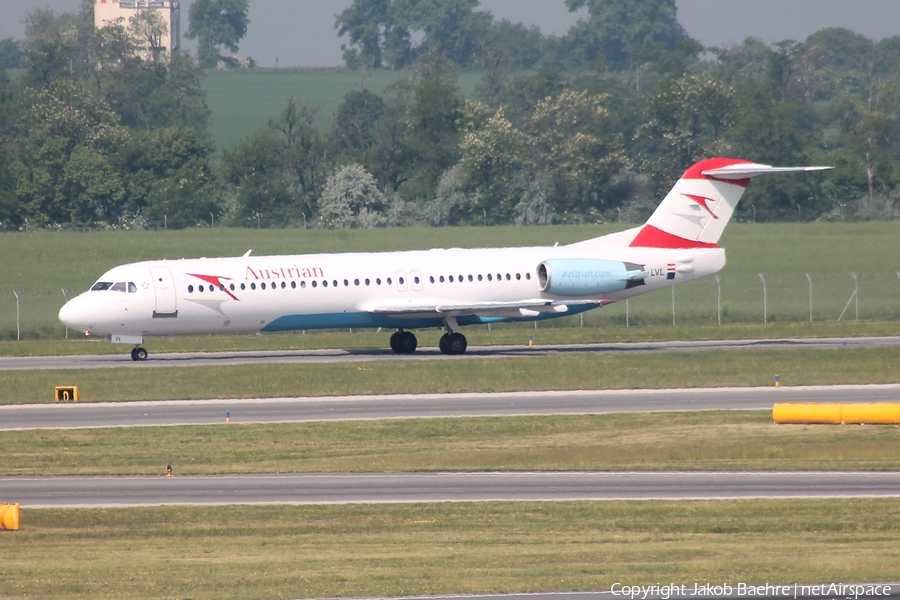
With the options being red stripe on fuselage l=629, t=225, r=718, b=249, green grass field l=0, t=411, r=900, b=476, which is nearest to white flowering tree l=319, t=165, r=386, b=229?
red stripe on fuselage l=629, t=225, r=718, b=249

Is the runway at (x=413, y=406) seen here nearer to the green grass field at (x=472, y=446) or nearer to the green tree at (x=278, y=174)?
the green grass field at (x=472, y=446)

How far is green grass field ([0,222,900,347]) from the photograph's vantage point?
2170 inches

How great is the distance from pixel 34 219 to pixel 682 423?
71.9m

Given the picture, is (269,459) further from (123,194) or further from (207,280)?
(123,194)

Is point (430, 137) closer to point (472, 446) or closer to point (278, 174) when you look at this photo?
point (278, 174)

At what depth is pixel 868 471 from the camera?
22219 millimetres

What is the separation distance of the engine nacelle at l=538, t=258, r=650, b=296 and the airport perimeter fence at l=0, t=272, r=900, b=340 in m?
9.14

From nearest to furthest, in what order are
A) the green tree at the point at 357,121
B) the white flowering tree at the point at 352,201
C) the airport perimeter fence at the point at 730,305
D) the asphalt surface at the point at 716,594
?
the asphalt surface at the point at 716,594, the airport perimeter fence at the point at 730,305, the white flowering tree at the point at 352,201, the green tree at the point at 357,121

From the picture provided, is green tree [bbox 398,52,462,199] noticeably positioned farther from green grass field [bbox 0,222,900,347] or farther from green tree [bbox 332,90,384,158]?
green grass field [bbox 0,222,900,347]

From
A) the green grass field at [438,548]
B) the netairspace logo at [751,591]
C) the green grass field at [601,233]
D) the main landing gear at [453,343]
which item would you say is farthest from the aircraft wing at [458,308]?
the netairspace logo at [751,591]

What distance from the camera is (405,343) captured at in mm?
42062

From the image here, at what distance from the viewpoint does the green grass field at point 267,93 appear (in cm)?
15088

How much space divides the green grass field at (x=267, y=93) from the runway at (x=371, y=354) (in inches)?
3957

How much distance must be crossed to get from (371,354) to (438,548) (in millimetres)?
25701
